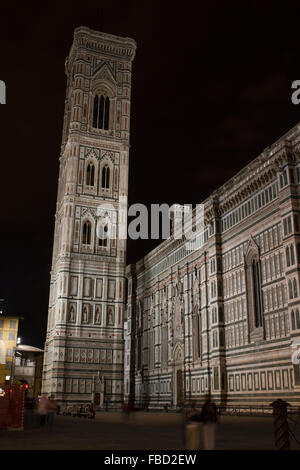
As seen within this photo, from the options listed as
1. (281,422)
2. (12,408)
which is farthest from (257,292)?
(281,422)

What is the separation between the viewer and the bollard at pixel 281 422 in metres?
8.63

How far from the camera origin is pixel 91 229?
45.7 meters

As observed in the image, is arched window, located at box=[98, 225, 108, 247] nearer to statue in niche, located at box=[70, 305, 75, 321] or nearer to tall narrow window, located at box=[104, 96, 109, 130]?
statue in niche, located at box=[70, 305, 75, 321]

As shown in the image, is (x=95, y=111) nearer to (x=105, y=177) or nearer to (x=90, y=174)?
(x=90, y=174)

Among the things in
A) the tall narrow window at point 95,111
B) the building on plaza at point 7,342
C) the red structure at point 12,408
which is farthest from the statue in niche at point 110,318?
the red structure at point 12,408

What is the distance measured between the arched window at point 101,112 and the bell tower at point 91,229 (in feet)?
0.34

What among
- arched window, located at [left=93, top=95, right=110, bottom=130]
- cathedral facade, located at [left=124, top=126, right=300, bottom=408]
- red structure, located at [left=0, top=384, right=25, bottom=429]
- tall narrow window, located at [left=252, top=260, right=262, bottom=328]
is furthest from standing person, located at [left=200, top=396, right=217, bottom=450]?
arched window, located at [left=93, top=95, right=110, bottom=130]

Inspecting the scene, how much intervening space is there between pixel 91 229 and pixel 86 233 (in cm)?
63

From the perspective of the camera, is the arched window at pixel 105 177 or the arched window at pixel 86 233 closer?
the arched window at pixel 86 233

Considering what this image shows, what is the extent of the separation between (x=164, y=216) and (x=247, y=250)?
1594 cm

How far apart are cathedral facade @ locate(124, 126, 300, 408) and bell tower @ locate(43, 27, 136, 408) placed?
553cm

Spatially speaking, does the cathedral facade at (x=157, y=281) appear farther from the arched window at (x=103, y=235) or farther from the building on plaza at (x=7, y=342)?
the building on plaza at (x=7, y=342)

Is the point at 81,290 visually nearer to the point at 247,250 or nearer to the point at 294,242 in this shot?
the point at 247,250
